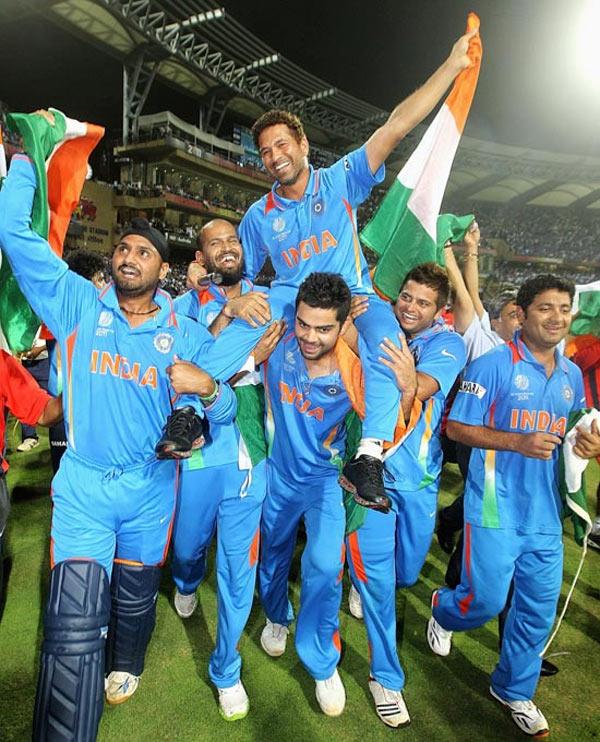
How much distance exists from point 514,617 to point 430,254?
88.5 inches

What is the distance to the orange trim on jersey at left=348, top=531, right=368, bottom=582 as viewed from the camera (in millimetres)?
2912

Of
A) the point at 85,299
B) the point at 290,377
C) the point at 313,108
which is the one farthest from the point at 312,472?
the point at 313,108

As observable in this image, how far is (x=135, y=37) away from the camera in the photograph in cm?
2527

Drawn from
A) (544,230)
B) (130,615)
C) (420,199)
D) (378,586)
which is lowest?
(130,615)

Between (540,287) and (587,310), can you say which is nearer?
(540,287)

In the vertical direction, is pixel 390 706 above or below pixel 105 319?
below

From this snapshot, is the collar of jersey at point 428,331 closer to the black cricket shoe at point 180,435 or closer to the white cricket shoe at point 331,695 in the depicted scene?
the black cricket shoe at point 180,435

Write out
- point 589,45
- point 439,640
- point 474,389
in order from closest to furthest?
point 474,389, point 439,640, point 589,45

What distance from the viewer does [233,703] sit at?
2.73m

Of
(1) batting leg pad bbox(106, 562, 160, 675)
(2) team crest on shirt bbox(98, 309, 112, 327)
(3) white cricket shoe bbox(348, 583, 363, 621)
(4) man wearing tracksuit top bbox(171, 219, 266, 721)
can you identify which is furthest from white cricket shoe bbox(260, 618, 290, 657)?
(2) team crest on shirt bbox(98, 309, 112, 327)

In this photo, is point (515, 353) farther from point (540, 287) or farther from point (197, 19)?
point (197, 19)

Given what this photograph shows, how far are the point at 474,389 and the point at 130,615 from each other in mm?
2309

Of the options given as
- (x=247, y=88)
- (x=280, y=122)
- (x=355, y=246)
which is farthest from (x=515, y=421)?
(x=247, y=88)

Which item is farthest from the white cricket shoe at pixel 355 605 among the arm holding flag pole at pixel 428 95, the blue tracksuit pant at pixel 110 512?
the arm holding flag pole at pixel 428 95
